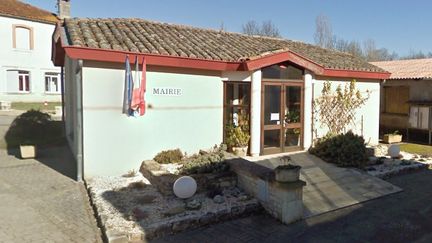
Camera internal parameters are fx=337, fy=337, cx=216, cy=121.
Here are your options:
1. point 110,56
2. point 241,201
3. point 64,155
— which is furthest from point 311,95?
point 64,155

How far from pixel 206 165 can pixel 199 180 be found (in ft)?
2.00

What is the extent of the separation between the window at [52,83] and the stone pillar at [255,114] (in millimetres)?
24305

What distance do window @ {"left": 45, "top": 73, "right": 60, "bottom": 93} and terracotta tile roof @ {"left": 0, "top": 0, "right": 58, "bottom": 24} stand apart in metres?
4.44

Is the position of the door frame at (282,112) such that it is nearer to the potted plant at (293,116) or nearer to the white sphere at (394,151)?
the potted plant at (293,116)

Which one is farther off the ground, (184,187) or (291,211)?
(184,187)

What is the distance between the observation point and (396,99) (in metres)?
17.9

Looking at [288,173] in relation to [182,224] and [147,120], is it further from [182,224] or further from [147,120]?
[147,120]

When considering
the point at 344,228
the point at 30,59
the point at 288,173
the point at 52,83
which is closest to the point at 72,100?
the point at 288,173

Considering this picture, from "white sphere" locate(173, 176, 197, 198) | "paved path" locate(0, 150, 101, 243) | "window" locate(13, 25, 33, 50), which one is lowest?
"paved path" locate(0, 150, 101, 243)

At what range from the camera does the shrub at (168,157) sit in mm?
8898

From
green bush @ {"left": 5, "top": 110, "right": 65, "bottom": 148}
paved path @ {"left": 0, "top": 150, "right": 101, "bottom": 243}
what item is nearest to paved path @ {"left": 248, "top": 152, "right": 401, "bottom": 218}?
paved path @ {"left": 0, "top": 150, "right": 101, "bottom": 243}

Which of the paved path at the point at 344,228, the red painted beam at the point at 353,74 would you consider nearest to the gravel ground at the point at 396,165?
the paved path at the point at 344,228

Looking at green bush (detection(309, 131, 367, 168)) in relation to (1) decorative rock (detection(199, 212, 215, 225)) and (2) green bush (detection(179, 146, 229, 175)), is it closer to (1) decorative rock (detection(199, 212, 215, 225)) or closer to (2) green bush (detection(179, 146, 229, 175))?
(2) green bush (detection(179, 146, 229, 175))

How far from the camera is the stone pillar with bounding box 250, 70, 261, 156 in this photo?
33.0 ft
